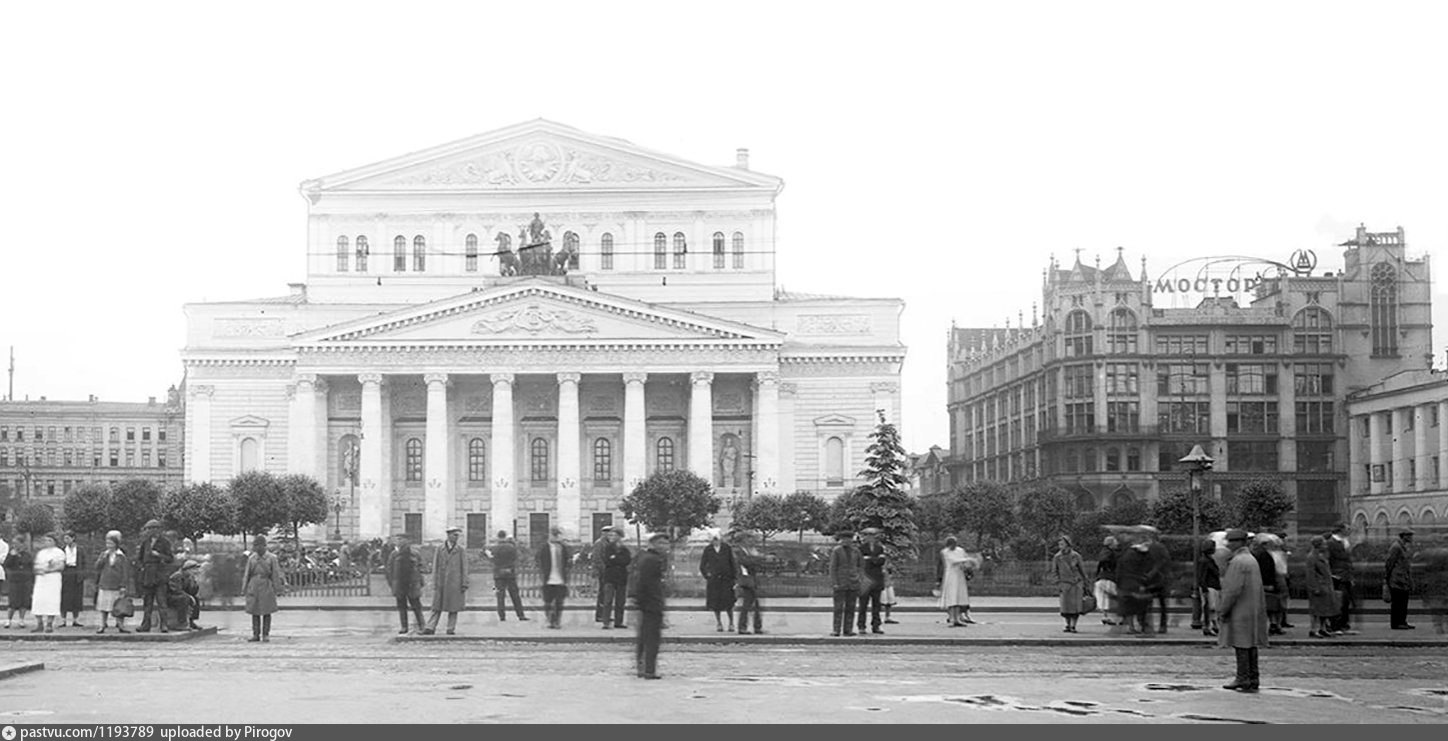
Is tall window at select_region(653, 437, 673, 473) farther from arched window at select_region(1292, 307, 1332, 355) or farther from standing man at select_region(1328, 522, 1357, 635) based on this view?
standing man at select_region(1328, 522, 1357, 635)

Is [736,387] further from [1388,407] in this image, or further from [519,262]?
[1388,407]

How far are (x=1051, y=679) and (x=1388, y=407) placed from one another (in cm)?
6872

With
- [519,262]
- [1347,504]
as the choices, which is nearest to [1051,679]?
[519,262]

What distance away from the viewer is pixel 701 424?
268 ft

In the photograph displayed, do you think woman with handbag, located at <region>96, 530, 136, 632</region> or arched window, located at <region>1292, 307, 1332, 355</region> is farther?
arched window, located at <region>1292, 307, 1332, 355</region>

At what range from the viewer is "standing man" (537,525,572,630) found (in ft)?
95.6

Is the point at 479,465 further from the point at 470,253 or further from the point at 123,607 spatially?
the point at 123,607

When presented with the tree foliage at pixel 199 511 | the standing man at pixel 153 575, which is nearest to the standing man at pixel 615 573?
the standing man at pixel 153 575

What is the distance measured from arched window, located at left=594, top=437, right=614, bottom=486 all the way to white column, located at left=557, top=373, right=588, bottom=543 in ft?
11.5

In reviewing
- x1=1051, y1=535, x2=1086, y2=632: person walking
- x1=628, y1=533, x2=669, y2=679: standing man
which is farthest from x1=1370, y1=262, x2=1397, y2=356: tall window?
x1=628, y1=533, x2=669, y2=679: standing man

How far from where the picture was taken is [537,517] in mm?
84812

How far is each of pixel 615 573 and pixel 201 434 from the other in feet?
196

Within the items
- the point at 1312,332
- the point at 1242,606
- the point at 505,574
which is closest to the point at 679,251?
the point at 1312,332

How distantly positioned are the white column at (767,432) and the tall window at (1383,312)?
32606 millimetres
